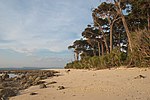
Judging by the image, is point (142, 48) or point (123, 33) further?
point (123, 33)

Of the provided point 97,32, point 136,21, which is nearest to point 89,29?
point 97,32

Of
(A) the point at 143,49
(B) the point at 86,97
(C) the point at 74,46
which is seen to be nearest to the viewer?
(B) the point at 86,97

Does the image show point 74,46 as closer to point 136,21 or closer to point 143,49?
point 136,21

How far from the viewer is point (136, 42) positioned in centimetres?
2039

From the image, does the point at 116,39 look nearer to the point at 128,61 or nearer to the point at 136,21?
the point at 136,21

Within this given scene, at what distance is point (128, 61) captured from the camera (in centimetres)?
2358

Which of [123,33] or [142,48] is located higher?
[123,33]

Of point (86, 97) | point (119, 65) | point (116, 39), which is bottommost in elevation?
point (86, 97)

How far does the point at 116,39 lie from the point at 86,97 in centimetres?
4065

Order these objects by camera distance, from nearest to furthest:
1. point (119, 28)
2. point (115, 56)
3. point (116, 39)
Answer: point (115, 56)
point (119, 28)
point (116, 39)

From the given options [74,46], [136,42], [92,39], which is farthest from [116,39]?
[136,42]

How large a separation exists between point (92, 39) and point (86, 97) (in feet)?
131

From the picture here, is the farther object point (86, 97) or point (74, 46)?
point (74, 46)

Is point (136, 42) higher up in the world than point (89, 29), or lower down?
lower down
